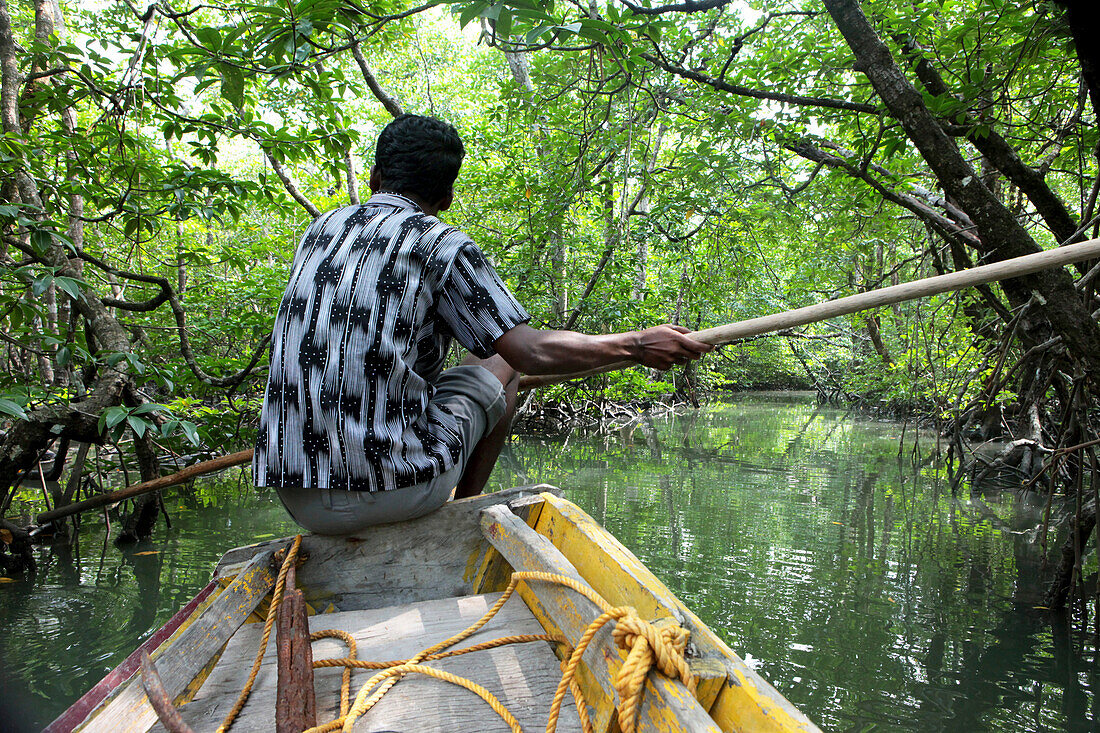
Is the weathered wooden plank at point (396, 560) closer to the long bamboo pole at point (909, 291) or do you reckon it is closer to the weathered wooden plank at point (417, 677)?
the weathered wooden plank at point (417, 677)

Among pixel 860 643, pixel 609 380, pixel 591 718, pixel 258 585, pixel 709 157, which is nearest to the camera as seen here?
pixel 591 718

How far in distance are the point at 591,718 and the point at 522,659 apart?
0.23 m

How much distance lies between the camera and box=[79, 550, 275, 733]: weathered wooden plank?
106 cm

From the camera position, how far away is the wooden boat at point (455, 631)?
1026mm

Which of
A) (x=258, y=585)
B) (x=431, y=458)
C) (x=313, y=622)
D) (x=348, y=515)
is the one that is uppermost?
(x=431, y=458)

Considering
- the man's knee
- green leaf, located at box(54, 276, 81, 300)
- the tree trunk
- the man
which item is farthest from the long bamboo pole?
green leaf, located at box(54, 276, 81, 300)

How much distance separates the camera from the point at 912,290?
65.9 inches

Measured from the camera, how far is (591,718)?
1.21 m

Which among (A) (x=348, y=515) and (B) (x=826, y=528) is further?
(B) (x=826, y=528)

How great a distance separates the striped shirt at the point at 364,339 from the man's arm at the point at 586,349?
47mm

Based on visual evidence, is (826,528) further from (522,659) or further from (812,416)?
(812,416)

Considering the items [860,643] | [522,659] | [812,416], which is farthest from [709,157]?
[812,416]

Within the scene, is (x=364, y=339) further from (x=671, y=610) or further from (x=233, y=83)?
(x=233, y=83)

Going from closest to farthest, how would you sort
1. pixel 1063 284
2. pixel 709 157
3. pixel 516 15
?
pixel 516 15 → pixel 1063 284 → pixel 709 157
